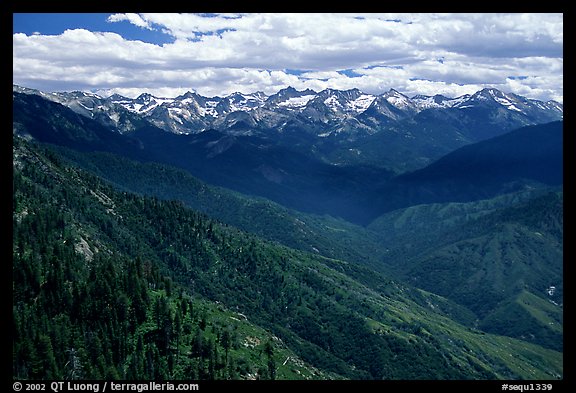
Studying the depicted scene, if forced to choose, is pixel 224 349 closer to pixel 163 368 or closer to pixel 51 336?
pixel 163 368

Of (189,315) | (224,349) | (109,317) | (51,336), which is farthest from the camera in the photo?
(189,315)

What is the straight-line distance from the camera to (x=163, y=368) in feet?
493
